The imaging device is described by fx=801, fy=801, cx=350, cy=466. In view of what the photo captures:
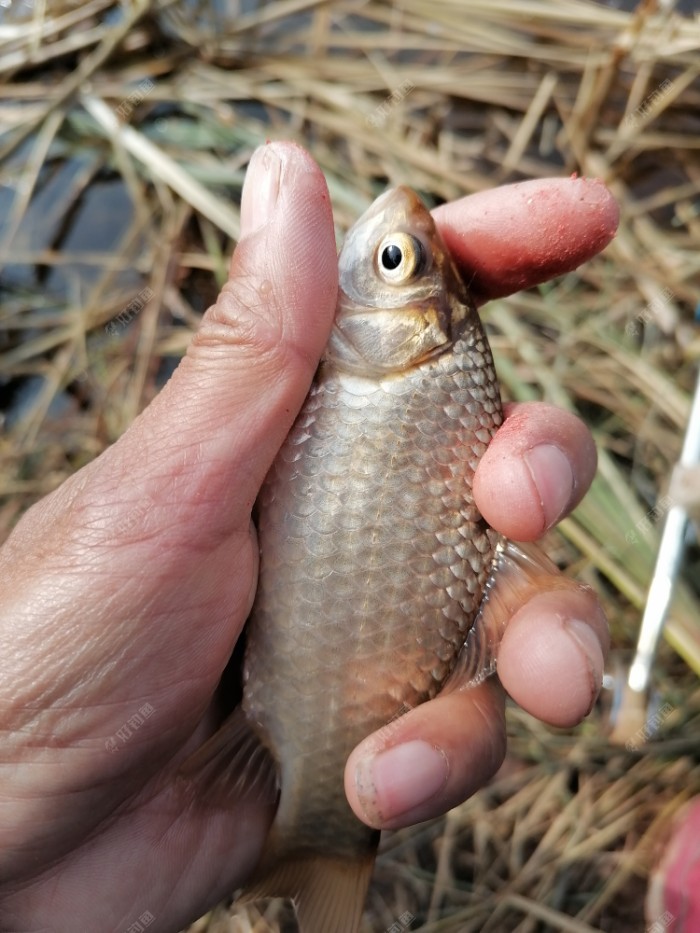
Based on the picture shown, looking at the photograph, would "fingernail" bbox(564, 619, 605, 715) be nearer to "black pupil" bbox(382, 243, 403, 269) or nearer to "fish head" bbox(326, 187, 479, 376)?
"fish head" bbox(326, 187, 479, 376)

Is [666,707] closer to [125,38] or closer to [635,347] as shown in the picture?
[635,347]

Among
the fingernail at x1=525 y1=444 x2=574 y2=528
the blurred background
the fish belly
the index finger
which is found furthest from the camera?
the blurred background

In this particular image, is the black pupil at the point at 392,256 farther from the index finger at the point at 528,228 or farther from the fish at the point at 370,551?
the index finger at the point at 528,228

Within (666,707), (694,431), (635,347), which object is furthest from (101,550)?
(635,347)

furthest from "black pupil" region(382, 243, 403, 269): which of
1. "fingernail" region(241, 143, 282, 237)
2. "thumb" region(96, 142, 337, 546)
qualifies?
"fingernail" region(241, 143, 282, 237)

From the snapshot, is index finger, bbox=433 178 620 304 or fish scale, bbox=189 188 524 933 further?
index finger, bbox=433 178 620 304

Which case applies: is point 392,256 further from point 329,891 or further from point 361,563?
point 329,891

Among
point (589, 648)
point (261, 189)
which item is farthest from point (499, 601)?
point (261, 189)
